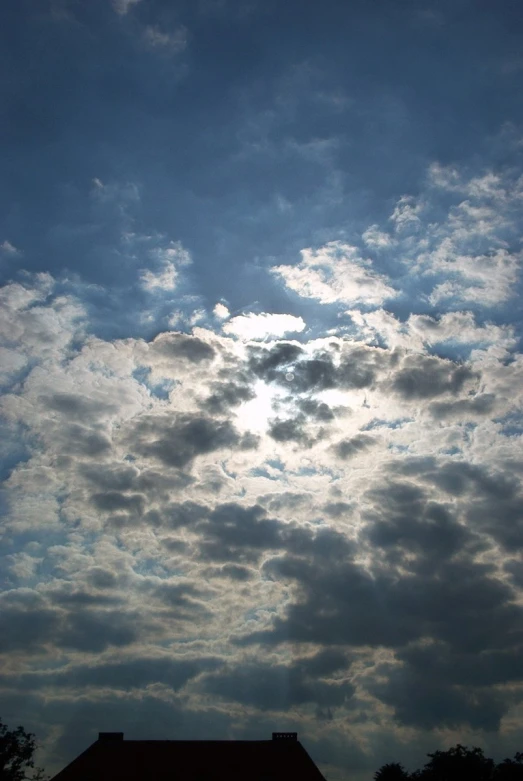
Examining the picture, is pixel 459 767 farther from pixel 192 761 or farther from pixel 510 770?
pixel 192 761

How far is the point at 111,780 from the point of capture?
71.1 meters

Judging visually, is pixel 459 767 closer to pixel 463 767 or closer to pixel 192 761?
pixel 463 767

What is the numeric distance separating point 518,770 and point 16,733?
56.7 m

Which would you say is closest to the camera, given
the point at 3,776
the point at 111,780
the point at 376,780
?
the point at 111,780

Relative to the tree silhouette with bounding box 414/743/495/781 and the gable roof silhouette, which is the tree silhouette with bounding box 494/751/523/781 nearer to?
the tree silhouette with bounding box 414/743/495/781

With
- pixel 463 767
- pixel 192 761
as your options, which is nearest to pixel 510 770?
pixel 463 767

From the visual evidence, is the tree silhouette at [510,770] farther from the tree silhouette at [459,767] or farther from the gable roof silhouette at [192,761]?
the gable roof silhouette at [192,761]

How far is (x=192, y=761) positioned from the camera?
73.9 meters

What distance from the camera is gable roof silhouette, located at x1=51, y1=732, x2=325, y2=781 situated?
2830 inches

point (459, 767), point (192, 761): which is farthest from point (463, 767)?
point (192, 761)

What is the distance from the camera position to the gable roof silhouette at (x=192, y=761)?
7188cm

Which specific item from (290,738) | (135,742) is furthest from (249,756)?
(135,742)

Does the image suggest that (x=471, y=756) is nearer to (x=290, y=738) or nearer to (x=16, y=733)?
(x=290, y=738)

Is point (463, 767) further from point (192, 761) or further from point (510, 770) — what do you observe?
point (192, 761)
